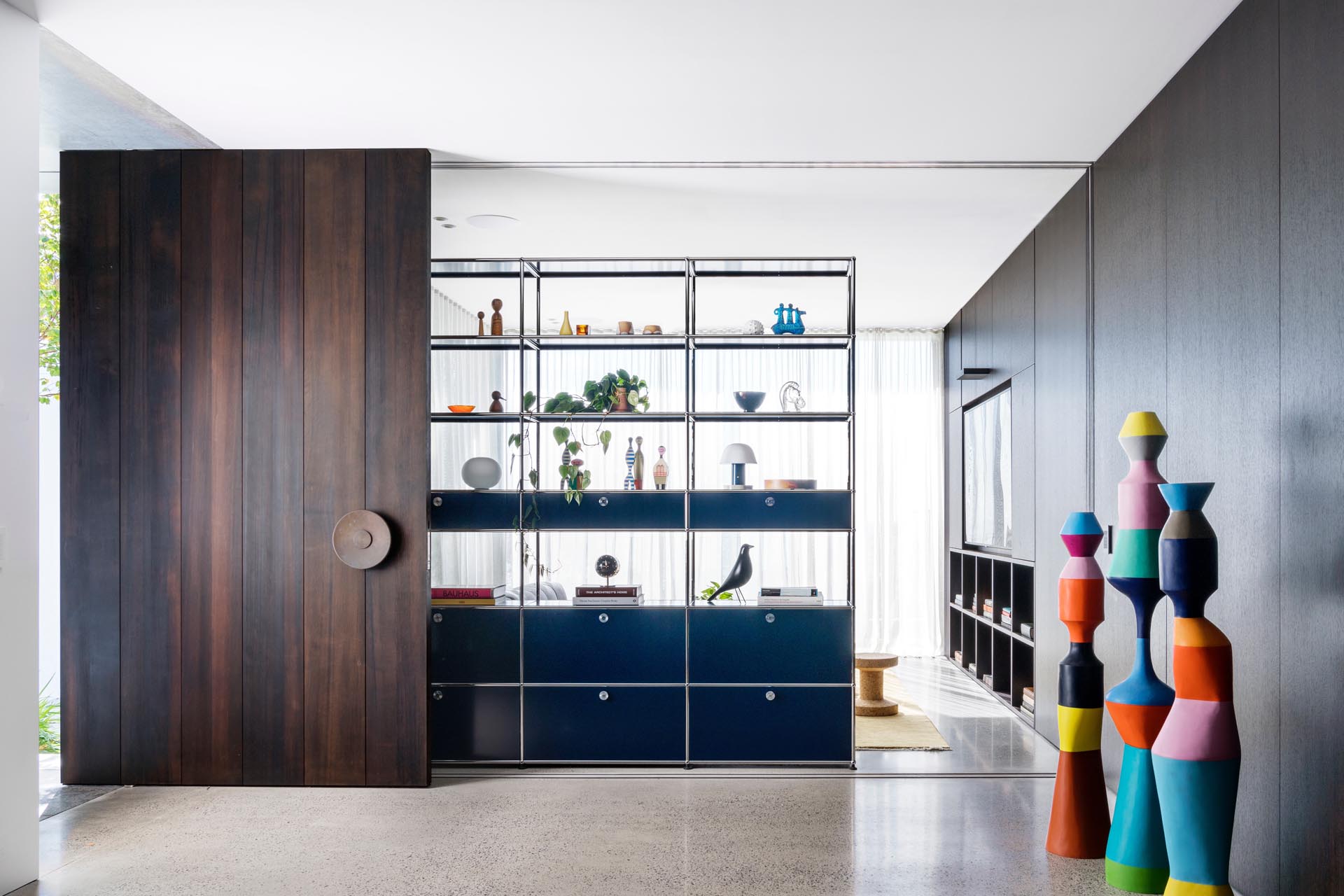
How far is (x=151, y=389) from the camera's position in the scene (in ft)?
13.4

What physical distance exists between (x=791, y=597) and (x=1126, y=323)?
73.0 inches

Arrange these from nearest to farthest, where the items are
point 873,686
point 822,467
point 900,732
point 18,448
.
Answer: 1. point 18,448
2. point 900,732
3. point 873,686
4. point 822,467

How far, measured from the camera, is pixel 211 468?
408 cm

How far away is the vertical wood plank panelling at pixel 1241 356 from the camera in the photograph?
270 cm

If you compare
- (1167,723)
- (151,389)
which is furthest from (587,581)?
(1167,723)

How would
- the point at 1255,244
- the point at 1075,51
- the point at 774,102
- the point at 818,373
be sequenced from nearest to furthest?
the point at 1255,244 → the point at 1075,51 → the point at 774,102 → the point at 818,373

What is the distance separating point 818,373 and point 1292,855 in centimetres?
528

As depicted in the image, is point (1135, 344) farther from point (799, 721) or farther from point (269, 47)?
point (269, 47)

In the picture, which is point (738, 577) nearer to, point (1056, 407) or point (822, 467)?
point (1056, 407)

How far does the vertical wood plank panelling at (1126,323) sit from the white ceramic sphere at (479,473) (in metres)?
2.72

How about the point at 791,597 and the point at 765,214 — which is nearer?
the point at 791,597

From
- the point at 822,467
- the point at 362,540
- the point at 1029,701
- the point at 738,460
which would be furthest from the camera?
the point at 822,467

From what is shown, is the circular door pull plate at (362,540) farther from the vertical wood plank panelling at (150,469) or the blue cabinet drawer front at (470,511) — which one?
the vertical wood plank panelling at (150,469)

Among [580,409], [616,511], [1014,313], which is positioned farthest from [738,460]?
[1014,313]
